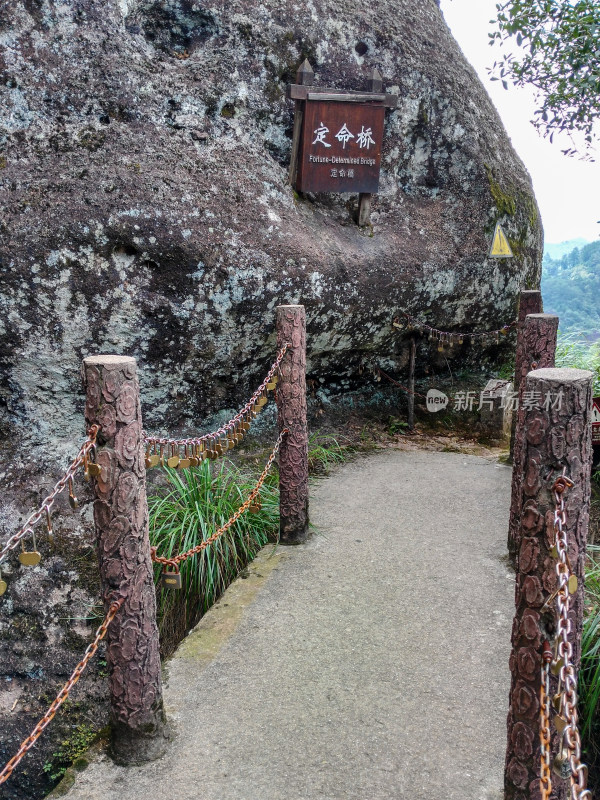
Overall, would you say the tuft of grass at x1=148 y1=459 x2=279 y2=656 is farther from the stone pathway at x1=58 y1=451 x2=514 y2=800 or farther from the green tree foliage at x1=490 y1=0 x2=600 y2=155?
the green tree foliage at x1=490 y1=0 x2=600 y2=155

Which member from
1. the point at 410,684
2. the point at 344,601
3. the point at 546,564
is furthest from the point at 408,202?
the point at 546,564

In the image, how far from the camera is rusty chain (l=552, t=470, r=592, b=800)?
1.46m

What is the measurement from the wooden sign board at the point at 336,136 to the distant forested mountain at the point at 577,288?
8.41m

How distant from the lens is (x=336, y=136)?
541 cm

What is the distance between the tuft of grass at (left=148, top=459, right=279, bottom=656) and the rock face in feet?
1.73

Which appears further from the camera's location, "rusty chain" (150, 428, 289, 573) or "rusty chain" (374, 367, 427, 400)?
"rusty chain" (374, 367, 427, 400)

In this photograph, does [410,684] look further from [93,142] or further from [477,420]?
[477,420]

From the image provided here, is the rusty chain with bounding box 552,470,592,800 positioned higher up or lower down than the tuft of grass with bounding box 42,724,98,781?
higher up

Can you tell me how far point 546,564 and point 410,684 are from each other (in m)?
1.22

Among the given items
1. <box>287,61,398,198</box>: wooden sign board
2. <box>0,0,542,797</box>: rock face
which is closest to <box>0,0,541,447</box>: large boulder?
<box>0,0,542,797</box>: rock face

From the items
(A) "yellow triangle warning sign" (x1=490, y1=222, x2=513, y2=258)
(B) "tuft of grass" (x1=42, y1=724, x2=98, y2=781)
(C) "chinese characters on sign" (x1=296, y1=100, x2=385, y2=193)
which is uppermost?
(C) "chinese characters on sign" (x1=296, y1=100, x2=385, y2=193)

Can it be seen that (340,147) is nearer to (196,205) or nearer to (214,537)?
(196,205)

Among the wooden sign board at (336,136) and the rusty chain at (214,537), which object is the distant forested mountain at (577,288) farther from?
the rusty chain at (214,537)

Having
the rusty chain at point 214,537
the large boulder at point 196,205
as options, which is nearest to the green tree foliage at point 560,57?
the large boulder at point 196,205
